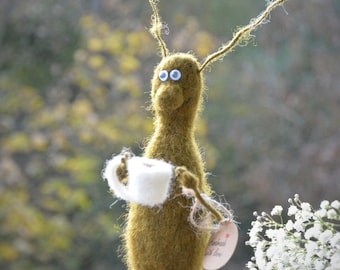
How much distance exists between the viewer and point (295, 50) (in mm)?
2467

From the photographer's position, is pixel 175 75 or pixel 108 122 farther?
pixel 108 122

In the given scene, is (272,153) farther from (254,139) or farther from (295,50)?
(295,50)

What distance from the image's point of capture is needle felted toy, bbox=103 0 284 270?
665 millimetres

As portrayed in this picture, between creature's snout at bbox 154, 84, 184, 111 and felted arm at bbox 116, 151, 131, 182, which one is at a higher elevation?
creature's snout at bbox 154, 84, 184, 111

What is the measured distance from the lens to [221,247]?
0.70 meters

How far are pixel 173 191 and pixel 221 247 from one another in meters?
0.08

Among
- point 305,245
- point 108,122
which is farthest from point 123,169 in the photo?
point 108,122

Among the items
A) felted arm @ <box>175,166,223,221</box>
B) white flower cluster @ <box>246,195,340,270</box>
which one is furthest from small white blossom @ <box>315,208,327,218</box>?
felted arm @ <box>175,166,223,221</box>

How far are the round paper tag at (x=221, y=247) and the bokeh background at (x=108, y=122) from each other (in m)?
1.62

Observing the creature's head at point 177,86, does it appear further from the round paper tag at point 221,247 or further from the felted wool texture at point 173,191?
the round paper tag at point 221,247

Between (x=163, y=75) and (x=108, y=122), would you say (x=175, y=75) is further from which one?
(x=108, y=122)

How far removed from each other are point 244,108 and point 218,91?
124 mm

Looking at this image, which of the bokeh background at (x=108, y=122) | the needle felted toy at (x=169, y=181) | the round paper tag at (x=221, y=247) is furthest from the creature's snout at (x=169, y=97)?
the bokeh background at (x=108, y=122)

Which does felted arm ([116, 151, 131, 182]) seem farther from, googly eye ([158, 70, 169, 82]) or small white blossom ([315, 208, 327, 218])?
small white blossom ([315, 208, 327, 218])
